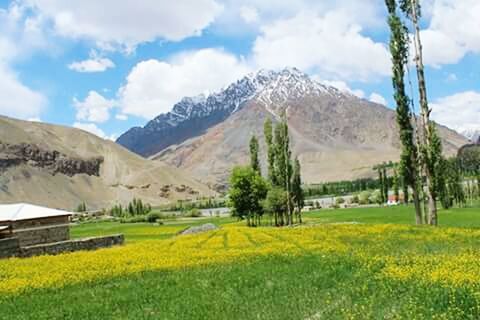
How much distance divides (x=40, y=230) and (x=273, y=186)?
156 ft

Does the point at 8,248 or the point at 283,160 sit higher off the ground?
the point at 283,160

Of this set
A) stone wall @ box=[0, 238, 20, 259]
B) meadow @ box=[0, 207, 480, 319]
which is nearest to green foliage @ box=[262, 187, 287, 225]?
stone wall @ box=[0, 238, 20, 259]

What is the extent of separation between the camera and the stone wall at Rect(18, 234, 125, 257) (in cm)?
3997

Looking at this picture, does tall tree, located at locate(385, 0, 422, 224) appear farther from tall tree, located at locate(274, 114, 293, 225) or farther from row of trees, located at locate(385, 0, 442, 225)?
tall tree, located at locate(274, 114, 293, 225)

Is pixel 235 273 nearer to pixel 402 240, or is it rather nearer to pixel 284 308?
pixel 284 308

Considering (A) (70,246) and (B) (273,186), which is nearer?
(A) (70,246)

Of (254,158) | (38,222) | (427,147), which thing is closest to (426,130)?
(427,147)

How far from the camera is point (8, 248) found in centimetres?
3812

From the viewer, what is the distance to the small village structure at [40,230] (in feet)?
144

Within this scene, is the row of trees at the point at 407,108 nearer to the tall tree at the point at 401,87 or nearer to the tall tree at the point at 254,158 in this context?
the tall tree at the point at 401,87

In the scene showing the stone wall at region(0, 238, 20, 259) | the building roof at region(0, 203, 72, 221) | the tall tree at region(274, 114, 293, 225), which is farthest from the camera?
the tall tree at region(274, 114, 293, 225)

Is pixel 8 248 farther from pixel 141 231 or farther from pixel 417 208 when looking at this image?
pixel 141 231

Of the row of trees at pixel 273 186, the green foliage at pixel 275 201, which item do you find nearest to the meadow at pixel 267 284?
the green foliage at pixel 275 201

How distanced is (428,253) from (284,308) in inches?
455
